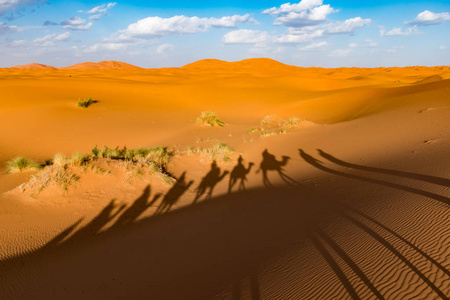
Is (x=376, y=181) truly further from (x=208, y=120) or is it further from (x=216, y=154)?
(x=208, y=120)

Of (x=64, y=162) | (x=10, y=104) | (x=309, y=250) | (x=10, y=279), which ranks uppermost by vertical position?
(x=10, y=104)

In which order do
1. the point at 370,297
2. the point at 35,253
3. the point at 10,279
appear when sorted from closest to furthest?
1. the point at 370,297
2. the point at 10,279
3. the point at 35,253

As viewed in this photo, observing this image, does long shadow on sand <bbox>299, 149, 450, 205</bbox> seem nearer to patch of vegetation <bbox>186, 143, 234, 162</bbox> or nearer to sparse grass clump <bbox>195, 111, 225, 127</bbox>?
patch of vegetation <bbox>186, 143, 234, 162</bbox>

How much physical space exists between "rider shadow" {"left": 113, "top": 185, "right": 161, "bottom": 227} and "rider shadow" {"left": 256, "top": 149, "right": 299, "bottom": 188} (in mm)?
2969

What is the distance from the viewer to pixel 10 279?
4289mm

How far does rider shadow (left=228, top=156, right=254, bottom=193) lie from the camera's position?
8.18 meters

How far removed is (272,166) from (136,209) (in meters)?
4.64

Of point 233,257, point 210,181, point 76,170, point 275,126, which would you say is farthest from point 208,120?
point 233,257

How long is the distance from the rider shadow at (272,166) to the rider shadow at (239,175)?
49 centimetres

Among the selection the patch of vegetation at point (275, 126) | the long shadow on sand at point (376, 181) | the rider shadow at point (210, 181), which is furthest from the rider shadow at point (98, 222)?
the patch of vegetation at point (275, 126)

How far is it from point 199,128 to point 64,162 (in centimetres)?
957

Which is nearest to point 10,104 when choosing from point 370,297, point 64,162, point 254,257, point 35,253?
point 64,162

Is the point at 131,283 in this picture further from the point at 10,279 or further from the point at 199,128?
the point at 199,128

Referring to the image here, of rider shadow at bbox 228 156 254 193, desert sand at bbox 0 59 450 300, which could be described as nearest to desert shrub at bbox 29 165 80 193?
desert sand at bbox 0 59 450 300
